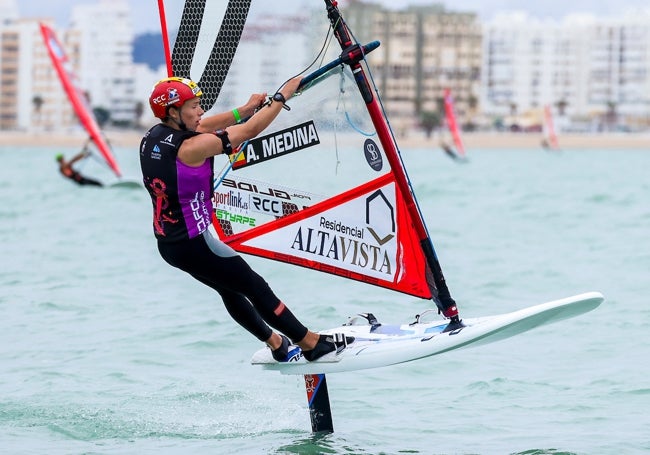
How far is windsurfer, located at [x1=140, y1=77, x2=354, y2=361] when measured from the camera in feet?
17.0

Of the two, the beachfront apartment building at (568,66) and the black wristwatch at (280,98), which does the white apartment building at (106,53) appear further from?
the black wristwatch at (280,98)

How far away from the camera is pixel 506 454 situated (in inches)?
224

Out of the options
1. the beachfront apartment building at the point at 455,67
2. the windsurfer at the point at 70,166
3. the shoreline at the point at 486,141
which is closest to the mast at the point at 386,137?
the windsurfer at the point at 70,166

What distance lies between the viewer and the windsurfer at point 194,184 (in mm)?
5168

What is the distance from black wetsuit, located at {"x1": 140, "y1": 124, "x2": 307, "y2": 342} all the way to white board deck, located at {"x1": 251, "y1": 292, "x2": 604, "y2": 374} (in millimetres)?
405

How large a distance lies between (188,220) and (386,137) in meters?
1.03

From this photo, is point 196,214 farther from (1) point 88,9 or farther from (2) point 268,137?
(1) point 88,9

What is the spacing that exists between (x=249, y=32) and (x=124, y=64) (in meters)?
139

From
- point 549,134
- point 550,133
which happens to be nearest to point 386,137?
point 550,133

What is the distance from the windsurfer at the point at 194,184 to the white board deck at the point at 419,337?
0.89ft

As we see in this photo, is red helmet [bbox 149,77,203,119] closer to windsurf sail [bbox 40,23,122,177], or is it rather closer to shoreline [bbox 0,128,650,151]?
windsurf sail [bbox 40,23,122,177]

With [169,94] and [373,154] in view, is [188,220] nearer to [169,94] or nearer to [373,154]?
[169,94]

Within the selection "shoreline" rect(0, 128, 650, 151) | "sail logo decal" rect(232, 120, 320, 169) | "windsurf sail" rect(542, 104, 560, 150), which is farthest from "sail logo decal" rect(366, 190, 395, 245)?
"shoreline" rect(0, 128, 650, 151)

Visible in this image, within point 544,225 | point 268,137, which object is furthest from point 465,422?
point 544,225
